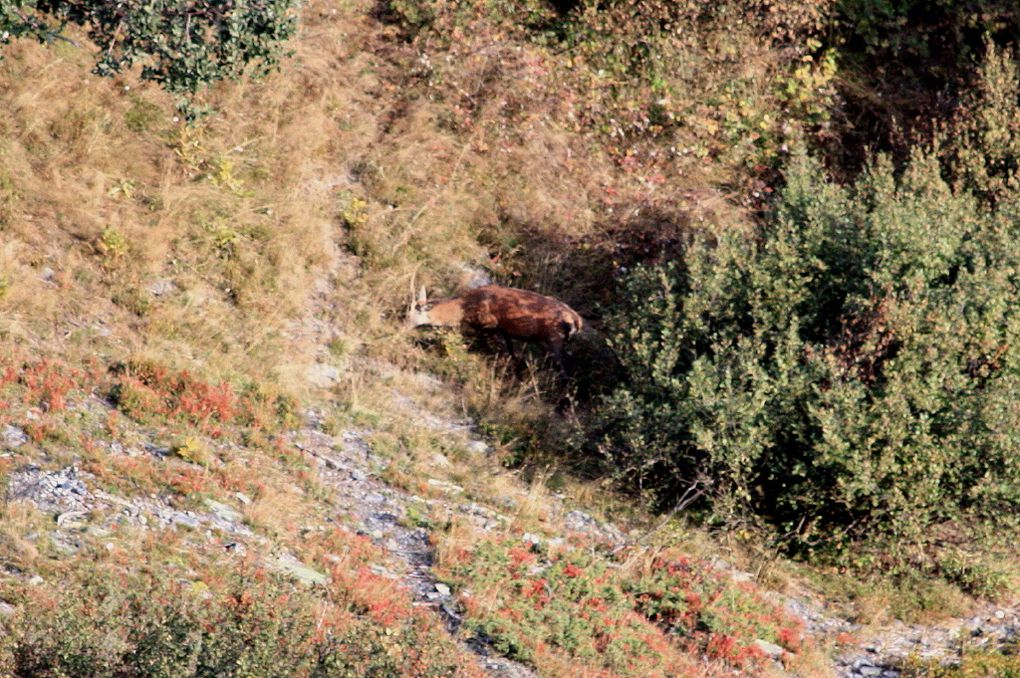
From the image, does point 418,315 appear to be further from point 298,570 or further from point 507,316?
point 298,570

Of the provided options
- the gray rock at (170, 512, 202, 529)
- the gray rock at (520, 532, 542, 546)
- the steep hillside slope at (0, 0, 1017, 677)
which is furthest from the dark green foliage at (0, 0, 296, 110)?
the gray rock at (520, 532, 542, 546)

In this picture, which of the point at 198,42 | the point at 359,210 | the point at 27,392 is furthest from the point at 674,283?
the point at 27,392

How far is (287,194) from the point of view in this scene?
17.1 m

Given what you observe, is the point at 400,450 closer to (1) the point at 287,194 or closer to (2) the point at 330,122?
(1) the point at 287,194

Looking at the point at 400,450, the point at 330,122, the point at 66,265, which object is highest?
the point at 330,122

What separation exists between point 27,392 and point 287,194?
5875 millimetres

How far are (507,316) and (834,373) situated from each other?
4.35 meters

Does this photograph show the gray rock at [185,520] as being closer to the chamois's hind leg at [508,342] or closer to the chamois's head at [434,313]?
the chamois's head at [434,313]

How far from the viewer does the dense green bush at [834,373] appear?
1323 cm

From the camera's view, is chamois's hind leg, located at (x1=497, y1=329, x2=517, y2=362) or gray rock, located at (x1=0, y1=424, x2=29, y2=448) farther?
chamois's hind leg, located at (x1=497, y1=329, x2=517, y2=362)

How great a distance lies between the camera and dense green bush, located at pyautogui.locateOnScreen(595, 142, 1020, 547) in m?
13.2

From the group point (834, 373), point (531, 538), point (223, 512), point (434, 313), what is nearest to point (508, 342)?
point (434, 313)

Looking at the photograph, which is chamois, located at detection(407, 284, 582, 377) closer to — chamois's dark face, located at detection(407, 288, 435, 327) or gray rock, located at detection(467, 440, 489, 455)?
chamois's dark face, located at detection(407, 288, 435, 327)

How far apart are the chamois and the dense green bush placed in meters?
0.88
